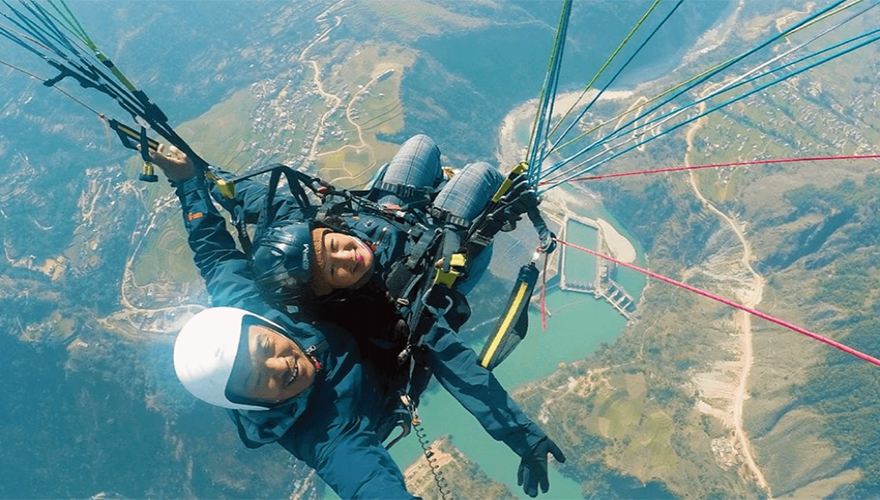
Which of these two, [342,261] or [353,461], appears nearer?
[353,461]

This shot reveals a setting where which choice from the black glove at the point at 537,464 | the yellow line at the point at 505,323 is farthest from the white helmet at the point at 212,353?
the black glove at the point at 537,464

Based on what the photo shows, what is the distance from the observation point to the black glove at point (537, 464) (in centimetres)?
321

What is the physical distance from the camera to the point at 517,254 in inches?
1225

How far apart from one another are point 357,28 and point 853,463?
49.7 m

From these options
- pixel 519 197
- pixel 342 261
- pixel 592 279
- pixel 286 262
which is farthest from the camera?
pixel 592 279

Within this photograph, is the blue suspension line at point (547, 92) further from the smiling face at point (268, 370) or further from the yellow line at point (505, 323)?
the smiling face at point (268, 370)

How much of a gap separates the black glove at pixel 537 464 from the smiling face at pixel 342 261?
1.49 metres

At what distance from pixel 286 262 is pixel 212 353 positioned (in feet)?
2.14

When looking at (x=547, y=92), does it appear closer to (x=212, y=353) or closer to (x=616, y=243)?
(x=212, y=353)

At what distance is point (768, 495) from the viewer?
2391cm

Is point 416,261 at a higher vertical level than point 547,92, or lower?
lower

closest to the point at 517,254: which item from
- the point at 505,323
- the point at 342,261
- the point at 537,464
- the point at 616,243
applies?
the point at 616,243

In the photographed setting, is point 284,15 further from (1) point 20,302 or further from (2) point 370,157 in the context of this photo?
(1) point 20,302

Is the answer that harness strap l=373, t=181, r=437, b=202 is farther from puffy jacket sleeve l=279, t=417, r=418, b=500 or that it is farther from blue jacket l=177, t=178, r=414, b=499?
puffy jacket sleeve l=279, t=417, r=418, b=500
